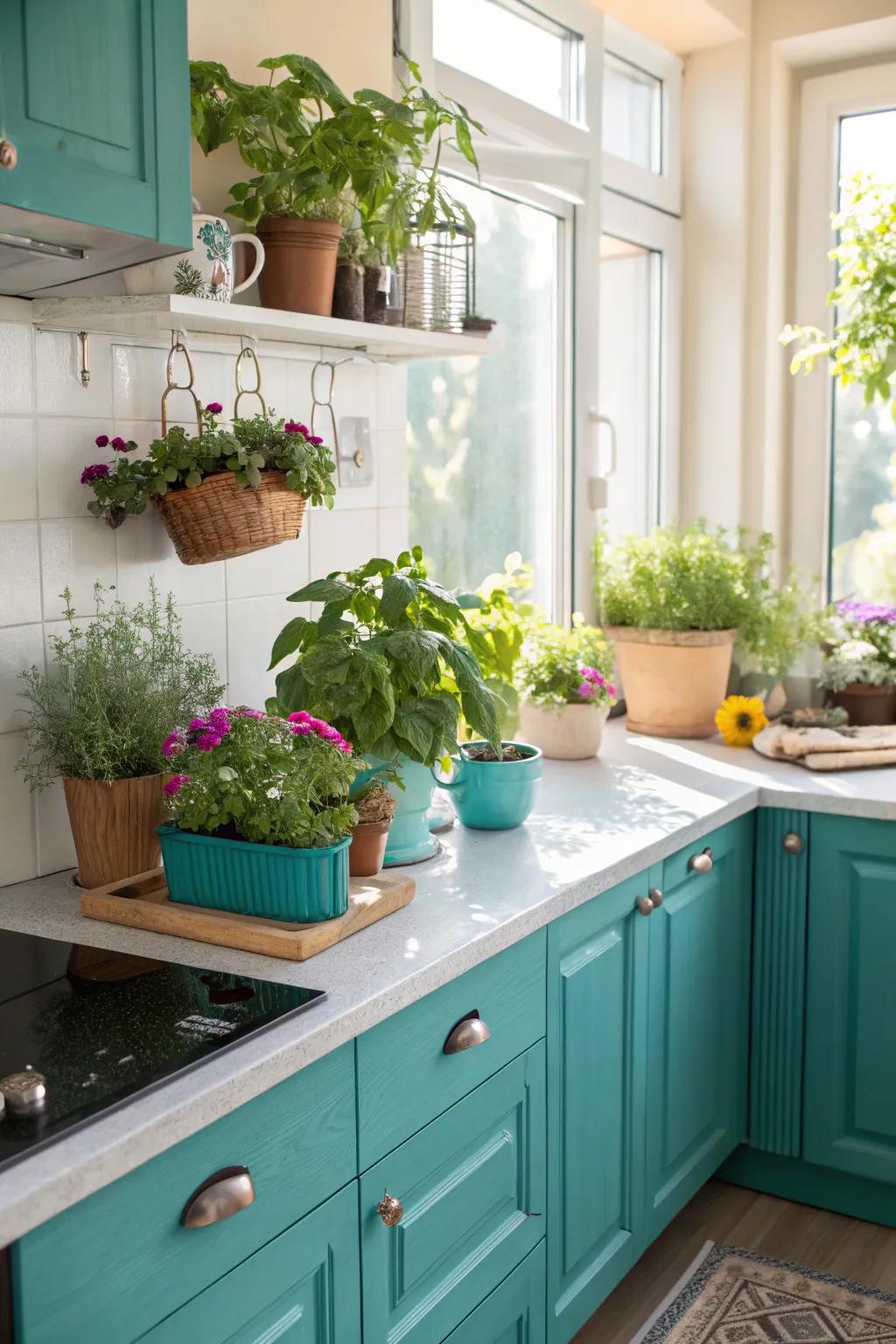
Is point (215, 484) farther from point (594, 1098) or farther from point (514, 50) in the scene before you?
point (514, 50)

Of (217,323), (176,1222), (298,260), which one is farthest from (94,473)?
(176,1222)

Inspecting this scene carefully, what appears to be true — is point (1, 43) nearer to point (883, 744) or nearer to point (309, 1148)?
point (309, 1148)

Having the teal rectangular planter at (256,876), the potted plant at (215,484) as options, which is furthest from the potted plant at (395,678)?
the teal rectangular planter at (256,876)

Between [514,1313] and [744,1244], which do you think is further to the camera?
[744,1244]

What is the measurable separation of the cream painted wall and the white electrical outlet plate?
414 mm

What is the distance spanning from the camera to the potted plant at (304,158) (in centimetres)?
181

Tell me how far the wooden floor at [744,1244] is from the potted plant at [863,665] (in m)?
1.02

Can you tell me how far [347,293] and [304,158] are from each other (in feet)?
0.65

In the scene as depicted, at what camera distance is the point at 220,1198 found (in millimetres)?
1171

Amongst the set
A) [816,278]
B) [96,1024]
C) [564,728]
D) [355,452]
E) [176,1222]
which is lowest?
[176,1222]

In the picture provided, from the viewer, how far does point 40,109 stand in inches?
52.4

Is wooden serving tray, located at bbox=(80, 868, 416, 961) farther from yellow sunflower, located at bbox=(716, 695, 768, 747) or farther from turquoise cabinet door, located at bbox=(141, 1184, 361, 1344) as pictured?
yellow sunflower, located at bbox=(716, 695, 768, 747)

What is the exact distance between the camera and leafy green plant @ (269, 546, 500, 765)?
1.67 metres

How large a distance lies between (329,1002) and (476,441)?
1.58 meters
